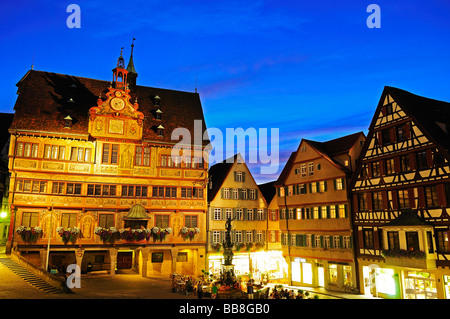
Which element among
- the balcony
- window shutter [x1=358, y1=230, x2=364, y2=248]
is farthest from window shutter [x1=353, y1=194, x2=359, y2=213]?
the balcony

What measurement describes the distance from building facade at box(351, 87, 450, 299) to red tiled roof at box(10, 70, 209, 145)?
60.7 feet

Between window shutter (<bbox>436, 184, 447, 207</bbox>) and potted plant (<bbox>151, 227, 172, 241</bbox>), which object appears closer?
window shutter (<bbox>436, 184, 447, 207</bbox>)

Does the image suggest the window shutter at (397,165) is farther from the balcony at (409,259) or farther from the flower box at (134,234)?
the flower box at (134,234)

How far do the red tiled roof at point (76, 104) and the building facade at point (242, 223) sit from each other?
6298mm

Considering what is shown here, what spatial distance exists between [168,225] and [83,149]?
→ 38.7ft

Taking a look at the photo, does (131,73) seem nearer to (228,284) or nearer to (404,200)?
(228,284)

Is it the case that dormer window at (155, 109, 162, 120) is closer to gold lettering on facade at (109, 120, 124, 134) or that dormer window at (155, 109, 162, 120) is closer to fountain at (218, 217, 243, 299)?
gold lettering on facade at (109, 120, 124, 134)

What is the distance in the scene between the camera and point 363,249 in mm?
34219

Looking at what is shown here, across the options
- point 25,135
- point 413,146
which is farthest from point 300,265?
point 25,135

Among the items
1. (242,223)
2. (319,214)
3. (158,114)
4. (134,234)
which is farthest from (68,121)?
(319,214)

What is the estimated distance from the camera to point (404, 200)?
30984mm

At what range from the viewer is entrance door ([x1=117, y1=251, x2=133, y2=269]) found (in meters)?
44.2
